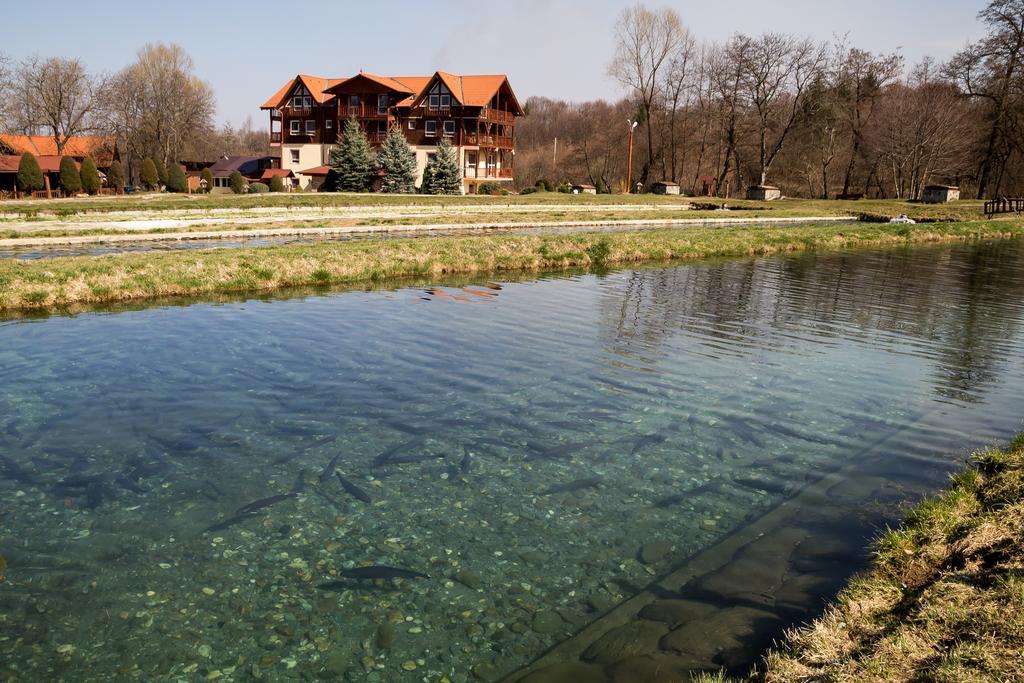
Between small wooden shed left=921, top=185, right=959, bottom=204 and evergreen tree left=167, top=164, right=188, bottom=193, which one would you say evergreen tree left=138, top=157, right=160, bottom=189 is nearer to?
evergreen tree left=167, top=164, right=188, bottom=193

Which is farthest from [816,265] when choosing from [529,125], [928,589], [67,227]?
[529,125]

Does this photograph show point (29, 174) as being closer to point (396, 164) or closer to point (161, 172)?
point (161, 172)

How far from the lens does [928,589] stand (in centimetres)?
486

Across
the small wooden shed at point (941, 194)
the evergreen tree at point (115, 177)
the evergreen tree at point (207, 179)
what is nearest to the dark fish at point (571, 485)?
the small wooden shed at point (941, 194)

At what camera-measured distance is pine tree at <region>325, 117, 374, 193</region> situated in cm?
6106

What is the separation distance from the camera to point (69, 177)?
183 feet

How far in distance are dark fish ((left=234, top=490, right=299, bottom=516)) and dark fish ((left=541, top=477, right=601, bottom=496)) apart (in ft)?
8.27

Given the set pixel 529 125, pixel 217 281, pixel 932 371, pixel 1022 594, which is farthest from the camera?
pixel 529 125

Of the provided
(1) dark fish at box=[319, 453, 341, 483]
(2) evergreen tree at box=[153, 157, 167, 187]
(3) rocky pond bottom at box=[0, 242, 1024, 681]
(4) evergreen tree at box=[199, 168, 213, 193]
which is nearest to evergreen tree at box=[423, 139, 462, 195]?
(4) evergreen tree at box=[199, 168, 213, 193]

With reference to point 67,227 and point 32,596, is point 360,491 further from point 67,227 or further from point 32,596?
point 67,227

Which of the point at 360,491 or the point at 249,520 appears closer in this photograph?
the point at 249,520

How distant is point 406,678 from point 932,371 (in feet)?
34.4

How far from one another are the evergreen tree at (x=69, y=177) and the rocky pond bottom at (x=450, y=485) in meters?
50.3

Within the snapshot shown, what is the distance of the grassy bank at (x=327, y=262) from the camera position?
16.8 metres
